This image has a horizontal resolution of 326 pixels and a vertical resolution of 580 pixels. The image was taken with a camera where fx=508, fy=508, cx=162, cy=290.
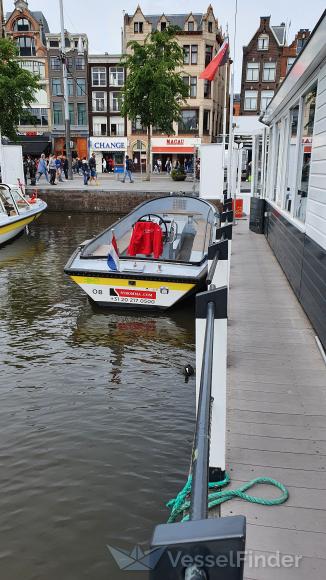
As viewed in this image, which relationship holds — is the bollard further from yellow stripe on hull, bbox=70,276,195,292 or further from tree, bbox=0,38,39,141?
tree, bbox=0,38,39,141

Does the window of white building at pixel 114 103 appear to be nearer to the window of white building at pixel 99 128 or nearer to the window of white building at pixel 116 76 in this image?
the window of white building at pixel 116 76

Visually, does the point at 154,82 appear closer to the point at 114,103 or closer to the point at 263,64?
the point at 263,64

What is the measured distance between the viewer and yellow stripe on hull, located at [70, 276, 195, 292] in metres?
8.60

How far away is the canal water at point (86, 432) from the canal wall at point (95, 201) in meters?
15.2

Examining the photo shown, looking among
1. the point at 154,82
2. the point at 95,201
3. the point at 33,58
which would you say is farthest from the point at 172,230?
the point at 33,58

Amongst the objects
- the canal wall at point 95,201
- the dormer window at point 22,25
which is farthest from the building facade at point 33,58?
the canal wall at point 95,201

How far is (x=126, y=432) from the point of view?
5.11 metres

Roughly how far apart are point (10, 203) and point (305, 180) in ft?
40.1

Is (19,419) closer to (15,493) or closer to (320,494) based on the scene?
(15,493)

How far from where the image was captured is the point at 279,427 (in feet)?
12.2

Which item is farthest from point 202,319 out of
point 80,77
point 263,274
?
point 80,77

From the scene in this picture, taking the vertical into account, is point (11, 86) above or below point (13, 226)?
above

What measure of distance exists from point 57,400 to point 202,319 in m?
3.43

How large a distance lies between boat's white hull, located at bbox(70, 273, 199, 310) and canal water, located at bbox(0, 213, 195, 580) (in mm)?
292
